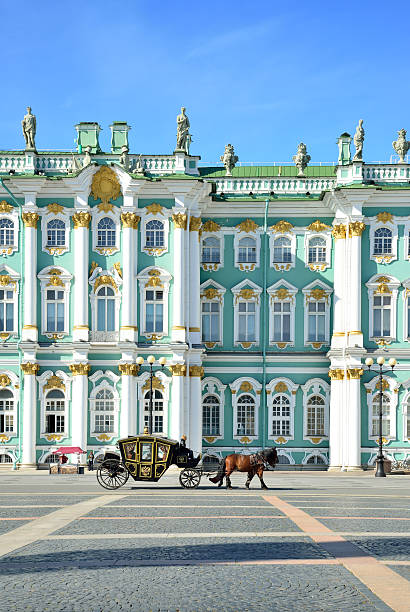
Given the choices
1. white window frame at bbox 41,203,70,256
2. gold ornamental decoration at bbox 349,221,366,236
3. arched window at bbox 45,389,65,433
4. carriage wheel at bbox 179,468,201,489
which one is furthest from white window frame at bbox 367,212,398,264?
carriage wheel at bbox 179,468,201,489

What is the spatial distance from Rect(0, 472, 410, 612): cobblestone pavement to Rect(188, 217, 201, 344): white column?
26608 mm

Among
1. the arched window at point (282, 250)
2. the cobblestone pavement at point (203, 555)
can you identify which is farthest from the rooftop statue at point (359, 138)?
the cobblestone pavement at point (203, 555)

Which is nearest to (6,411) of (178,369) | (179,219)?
(178,369)

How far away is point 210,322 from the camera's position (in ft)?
189

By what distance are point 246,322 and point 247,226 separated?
19.0ft

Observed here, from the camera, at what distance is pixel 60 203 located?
55.3 m

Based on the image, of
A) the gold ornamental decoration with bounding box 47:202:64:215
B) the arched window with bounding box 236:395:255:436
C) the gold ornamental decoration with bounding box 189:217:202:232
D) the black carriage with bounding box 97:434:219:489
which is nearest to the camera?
the black carriage with bounding box 97:434:219:489

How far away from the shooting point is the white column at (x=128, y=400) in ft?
177

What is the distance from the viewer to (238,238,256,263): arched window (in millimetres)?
57844

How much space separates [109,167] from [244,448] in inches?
718

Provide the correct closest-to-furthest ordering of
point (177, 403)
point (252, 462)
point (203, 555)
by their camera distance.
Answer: point (203, 555) < point (252, 462) < point (177, 403)

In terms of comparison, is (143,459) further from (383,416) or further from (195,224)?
(383,416)

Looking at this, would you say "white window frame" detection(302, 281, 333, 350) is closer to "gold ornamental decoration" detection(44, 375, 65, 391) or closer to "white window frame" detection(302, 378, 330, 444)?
"white window frame" detection(302, 378, 330, 444)

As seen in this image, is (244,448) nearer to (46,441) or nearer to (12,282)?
(46,441)
